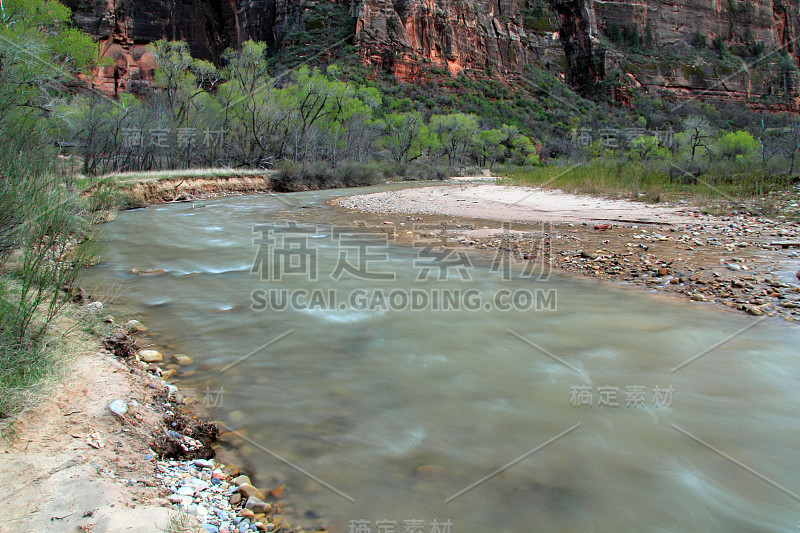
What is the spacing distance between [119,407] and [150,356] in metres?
1.42

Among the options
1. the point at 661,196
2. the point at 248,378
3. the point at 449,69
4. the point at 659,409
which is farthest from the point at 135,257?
the point at 449,69

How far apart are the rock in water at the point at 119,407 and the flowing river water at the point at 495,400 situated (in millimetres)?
613

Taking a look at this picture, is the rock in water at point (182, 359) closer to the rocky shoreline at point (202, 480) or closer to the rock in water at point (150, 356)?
the rock in water at point (150, 356)

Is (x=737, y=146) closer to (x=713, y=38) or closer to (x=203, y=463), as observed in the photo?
(x=203, y=463)

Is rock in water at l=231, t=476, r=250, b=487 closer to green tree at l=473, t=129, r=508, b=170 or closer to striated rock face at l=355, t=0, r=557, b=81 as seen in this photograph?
green tree at l=473, t=129, r=508, b=170

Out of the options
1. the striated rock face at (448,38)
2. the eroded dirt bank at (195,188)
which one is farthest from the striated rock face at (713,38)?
the eroded dirt bank at (195,188)

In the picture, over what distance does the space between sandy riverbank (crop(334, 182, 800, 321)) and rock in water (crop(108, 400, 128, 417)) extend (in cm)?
568

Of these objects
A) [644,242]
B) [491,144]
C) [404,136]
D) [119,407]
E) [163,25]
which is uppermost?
[163,25]

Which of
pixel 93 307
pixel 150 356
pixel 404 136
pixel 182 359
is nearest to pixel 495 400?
pixel 182 359

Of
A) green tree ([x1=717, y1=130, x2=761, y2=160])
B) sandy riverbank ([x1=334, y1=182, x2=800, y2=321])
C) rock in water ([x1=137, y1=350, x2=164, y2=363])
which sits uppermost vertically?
green tree ([x1=717, y1=130, x2=761, y2=160])

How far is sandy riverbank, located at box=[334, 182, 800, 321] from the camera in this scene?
5.57 meters

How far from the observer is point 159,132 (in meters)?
22.3

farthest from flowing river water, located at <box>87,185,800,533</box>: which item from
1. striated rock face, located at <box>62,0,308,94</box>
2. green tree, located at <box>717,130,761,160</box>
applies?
striated rock face, located at <box>62,0,308,94</box>

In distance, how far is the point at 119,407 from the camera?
249 cm
